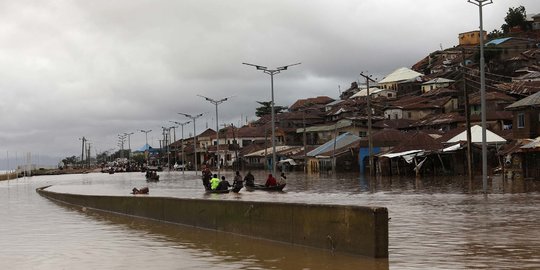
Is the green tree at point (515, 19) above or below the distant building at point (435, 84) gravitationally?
above

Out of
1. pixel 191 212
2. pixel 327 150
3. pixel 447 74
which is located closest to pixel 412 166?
pixel 327 150

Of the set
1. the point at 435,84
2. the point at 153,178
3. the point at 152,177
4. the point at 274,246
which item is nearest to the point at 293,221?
the point at 274,246

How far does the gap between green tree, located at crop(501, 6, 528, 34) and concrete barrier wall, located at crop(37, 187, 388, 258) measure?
138186 millimetres

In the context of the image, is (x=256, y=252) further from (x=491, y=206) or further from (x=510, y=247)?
(x=491, y=206)

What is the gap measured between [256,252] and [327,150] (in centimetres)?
6931

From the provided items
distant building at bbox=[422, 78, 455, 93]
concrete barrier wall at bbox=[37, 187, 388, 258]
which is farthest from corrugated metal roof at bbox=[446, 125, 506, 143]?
distant building at bbox=[422, 78, 455, 93]

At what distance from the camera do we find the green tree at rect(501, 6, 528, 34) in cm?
14512

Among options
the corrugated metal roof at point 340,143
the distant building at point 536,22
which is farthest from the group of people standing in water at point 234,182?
the distant building at point 536,22

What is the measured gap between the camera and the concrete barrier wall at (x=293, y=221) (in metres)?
11.5

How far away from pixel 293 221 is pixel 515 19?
144785mm

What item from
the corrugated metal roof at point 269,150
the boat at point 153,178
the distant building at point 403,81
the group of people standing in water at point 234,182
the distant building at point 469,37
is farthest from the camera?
the distant building at point 469,37

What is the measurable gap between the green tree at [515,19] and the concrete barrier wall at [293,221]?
13819 centimetres

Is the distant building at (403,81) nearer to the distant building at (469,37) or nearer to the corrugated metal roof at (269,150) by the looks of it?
the distant building at (469,37)

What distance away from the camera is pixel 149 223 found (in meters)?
22.1
